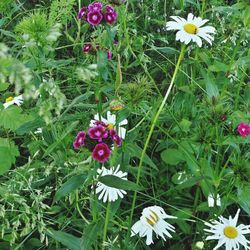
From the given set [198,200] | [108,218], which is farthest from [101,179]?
[198,200]

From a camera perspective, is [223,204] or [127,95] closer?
[127,95]

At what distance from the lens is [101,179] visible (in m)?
1.15

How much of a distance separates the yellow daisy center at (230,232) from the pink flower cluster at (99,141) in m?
0.34

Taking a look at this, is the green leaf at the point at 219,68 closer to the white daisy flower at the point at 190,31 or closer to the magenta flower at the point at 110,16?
the white daisy flower at the point at 190,31

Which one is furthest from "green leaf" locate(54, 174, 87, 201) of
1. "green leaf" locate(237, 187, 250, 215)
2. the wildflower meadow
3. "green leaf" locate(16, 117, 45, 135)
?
"green leaf" locate(237, 187, 250, 215)

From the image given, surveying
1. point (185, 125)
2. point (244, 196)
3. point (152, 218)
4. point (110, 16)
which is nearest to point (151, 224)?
point (152, 218)

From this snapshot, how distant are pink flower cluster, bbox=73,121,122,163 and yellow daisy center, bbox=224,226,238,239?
1.11ft

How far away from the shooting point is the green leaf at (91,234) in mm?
1141

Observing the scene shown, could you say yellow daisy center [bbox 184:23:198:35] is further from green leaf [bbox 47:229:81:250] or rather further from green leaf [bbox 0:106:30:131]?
green leaf [bbox 47:229:81:250]

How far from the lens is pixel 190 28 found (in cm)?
151

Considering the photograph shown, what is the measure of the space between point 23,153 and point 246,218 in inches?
27.8

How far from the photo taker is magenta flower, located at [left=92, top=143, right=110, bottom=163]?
3.51ft

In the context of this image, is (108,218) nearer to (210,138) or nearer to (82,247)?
(82,247)

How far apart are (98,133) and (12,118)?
46cm
